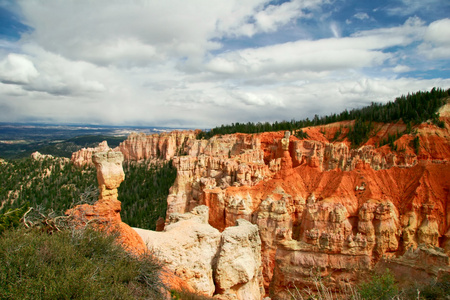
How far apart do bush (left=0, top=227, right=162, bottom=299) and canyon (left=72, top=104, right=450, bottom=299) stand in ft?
16.4

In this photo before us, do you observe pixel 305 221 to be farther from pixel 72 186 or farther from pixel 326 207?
pixel 72 186

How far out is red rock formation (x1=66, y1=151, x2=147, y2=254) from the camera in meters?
10.3

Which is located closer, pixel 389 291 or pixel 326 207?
pixel 389 291

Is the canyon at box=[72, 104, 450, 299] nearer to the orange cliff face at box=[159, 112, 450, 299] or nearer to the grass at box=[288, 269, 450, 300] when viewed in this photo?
the orange cliff face at box=[159, 112, 450, 299]

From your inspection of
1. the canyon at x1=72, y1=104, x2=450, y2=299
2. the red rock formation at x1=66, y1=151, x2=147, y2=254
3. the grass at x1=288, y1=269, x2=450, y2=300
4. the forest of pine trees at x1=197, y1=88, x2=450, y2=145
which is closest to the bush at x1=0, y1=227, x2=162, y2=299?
the red rock formation at x1=66, y1=151, x2=147, y2=254

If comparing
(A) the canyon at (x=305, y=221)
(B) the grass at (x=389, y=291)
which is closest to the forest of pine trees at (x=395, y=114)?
(A) the canyon at (x=305, y=221)

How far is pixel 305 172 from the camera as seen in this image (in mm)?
34312

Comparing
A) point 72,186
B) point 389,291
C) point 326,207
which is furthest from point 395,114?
point 72,186

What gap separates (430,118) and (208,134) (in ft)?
161

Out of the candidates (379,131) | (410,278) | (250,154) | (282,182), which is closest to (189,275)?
(410,278)

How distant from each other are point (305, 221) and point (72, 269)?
2378cm

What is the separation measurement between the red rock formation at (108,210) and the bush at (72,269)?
1.36 metres

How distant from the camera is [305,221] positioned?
88.1 ft

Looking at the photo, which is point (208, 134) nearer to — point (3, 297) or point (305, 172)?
point (305, 172)
